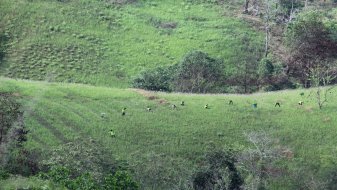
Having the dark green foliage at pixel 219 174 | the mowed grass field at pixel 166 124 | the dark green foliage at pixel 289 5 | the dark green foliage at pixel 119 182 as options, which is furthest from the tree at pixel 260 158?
the dark green foliage at pixel 289 5

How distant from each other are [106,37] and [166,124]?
3114 cm

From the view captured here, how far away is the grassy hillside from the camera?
79.4m

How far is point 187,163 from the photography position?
54.8 meters

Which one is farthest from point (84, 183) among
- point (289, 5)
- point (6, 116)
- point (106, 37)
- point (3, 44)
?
point (289, 5)

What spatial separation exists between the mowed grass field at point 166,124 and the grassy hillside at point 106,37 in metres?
14.6

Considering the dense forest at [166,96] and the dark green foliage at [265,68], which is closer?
the dense forest at [166,96]

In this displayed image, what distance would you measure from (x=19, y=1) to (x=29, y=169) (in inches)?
1871

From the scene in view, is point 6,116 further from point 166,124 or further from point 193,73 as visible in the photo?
point 193,73

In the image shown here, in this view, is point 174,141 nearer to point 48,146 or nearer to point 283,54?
point 48,146

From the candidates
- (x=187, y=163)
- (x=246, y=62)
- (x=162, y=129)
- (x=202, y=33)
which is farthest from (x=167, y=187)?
(x=202, y=33)

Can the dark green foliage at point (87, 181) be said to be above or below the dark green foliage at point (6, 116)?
below

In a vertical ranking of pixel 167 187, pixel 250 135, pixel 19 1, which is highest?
pixel 19 1

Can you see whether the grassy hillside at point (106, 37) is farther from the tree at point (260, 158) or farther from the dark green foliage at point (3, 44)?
the tree at point (260, 158)

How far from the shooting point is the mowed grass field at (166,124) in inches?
2170
